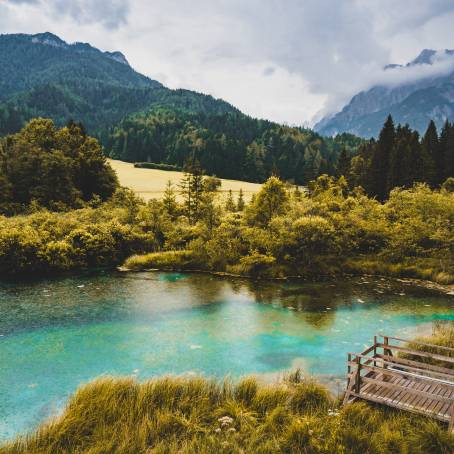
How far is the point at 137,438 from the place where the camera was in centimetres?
913

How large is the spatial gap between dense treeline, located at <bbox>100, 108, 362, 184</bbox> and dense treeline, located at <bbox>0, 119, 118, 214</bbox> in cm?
6245

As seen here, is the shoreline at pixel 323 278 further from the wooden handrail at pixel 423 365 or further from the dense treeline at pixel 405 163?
the dense treeline at pixel 405 163

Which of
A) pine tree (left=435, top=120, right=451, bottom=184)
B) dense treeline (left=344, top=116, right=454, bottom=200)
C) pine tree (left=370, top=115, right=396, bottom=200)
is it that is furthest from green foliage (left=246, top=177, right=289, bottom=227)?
pine tree (left=435, top=120, right=451, bottom=184)

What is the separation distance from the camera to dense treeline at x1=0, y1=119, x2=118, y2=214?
163 feet

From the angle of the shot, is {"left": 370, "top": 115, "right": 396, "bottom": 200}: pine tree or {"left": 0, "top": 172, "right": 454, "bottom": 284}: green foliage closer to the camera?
{"left": 0, "top": 172, "right": 454, "bottom": 284}: green foliage

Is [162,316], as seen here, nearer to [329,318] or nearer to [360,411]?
[329,318]

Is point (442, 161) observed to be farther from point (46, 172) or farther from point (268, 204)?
point (46, 172)

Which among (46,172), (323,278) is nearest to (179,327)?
(323,278)

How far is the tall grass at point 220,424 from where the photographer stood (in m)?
8.88

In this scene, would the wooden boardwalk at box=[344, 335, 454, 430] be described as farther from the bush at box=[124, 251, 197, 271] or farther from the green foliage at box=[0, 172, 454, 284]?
the bush at box=[124, 251, 197, 271]

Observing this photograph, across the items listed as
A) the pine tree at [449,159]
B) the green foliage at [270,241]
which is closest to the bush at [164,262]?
the green foliage at [270,241]

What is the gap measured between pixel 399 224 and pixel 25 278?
1231 inches

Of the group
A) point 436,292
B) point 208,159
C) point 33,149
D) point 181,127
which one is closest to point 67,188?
point 33,149

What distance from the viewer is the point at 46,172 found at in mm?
50062
